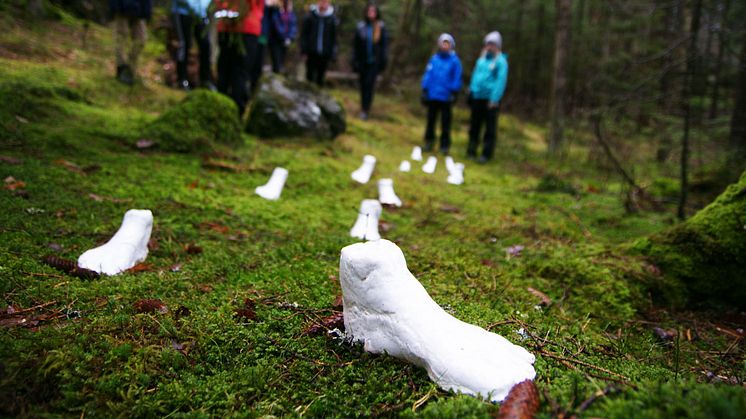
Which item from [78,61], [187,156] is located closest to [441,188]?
[187,156]

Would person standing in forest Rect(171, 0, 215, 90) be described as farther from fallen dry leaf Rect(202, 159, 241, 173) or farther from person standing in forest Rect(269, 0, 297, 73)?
fallen dry leaf Rect(202, 159, 241, 173)

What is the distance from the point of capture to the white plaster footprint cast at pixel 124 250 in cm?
269

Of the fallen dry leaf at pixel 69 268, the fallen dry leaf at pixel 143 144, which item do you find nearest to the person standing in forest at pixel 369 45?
the fallen dry leaf at pixel 143 144

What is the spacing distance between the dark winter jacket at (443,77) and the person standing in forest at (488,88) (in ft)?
1.35

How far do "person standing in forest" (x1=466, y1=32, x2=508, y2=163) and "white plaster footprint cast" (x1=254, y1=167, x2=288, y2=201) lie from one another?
607cm

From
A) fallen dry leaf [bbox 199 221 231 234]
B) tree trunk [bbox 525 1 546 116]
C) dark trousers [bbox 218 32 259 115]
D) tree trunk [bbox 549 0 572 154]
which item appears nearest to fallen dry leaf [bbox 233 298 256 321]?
fallen dry leaf [bbox 199 221 231 234]

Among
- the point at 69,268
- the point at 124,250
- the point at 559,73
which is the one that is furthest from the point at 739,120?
the point at 69,268

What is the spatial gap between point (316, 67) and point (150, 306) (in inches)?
401

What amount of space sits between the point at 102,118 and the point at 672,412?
21.0 ft

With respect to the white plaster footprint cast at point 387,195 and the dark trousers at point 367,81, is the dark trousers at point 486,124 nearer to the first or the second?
the dark trousers at point 367,81

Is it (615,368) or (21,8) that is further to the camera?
(21,8)

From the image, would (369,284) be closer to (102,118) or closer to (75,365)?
(75,365)

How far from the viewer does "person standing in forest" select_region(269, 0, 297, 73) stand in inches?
423

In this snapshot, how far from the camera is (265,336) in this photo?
2.09 meters
